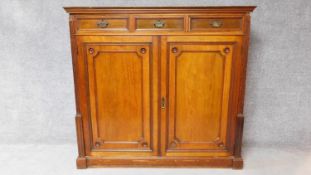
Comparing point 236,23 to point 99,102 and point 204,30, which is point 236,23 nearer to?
point 204,30

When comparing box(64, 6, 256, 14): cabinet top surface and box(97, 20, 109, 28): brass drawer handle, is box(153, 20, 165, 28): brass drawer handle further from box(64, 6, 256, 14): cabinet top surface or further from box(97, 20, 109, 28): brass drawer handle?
box(97, 20, 109, 28): brass drawer handle

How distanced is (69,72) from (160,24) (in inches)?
37.1

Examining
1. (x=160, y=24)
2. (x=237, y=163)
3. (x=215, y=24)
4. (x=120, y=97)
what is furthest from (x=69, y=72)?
(x=237, y=163)

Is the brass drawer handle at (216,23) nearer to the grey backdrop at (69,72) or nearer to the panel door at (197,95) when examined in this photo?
the panel door at (197,95)

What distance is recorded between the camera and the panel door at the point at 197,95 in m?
1.70

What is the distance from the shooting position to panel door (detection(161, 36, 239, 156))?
1.70 m

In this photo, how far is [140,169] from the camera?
192cm

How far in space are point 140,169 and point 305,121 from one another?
1.43 m

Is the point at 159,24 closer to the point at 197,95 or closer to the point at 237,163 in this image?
the point at 197,95

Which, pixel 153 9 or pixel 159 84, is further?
pixel 159 84

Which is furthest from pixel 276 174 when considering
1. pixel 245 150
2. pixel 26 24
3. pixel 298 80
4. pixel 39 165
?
pixel 26 24

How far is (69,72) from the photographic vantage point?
221 cm

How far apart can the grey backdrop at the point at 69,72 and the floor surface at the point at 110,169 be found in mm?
119

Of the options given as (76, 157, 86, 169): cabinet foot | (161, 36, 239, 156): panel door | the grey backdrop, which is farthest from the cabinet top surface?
(76, 157, 86, 169): cabinet foot
